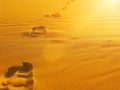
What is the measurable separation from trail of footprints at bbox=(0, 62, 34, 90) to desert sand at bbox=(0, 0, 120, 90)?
0.32 ft

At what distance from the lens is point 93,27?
17.0ft

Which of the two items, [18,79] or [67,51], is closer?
[18,79]

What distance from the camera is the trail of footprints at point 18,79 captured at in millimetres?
2840

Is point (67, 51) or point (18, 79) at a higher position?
point (67, 51)

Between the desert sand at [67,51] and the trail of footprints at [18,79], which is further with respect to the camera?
the desert sand at [67,51]

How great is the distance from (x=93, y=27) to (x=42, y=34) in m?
0.95

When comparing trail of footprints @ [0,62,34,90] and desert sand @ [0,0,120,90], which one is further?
desert sand @ [0,0,120,90]

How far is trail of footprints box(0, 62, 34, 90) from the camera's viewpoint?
2.84 meters

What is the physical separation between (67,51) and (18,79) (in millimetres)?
1146

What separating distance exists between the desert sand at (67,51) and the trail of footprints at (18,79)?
10 centimetres

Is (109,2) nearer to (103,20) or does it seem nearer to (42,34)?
(103,20)

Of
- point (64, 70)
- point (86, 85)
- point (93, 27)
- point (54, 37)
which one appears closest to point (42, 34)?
point (54, 37)

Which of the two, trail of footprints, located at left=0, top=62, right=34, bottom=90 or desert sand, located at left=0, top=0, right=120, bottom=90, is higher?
desert sand, located at left=0, top=0, right=120, bottom=90

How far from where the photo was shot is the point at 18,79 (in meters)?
2.88
